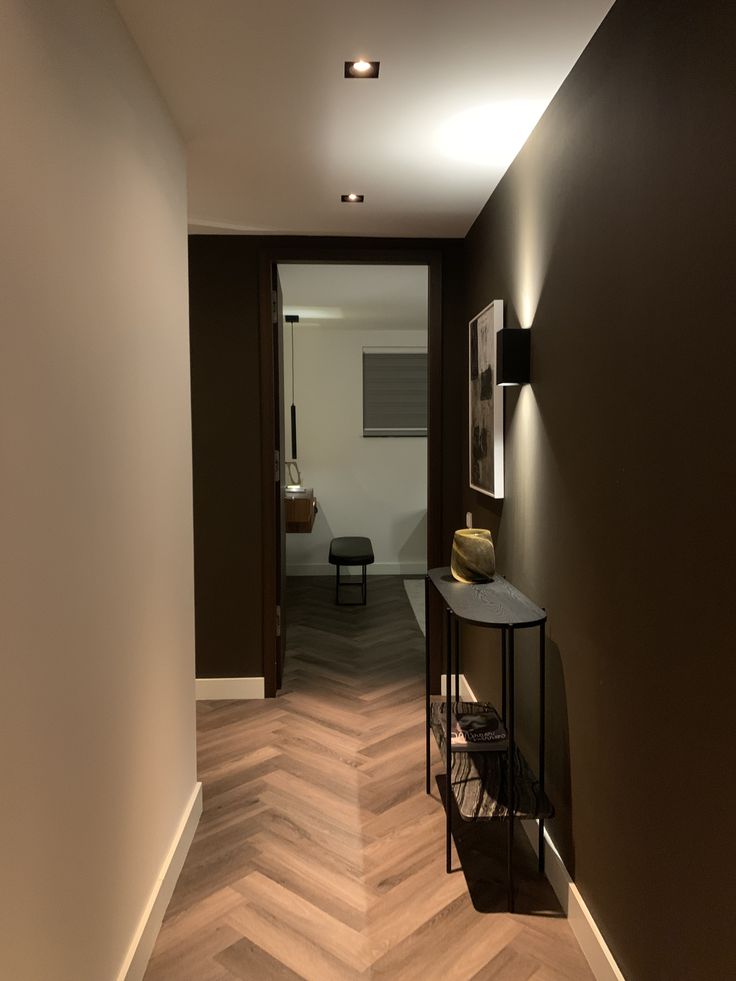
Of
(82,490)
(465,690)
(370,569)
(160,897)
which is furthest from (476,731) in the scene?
(370,569)

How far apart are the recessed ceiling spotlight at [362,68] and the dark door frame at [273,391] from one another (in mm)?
1622

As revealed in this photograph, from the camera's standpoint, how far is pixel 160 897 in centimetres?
199

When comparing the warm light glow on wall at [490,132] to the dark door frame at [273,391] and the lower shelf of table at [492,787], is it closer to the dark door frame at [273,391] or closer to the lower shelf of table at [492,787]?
the dark door frame at [273,391]

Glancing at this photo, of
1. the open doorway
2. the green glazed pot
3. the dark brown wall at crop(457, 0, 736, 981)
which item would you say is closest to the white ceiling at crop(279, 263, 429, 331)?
the open doorway

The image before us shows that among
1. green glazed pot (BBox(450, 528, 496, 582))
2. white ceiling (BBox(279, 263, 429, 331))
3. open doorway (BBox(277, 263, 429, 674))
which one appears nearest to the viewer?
green glazed pot (BBox(450, 528, 496, 582))

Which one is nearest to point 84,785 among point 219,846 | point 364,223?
point 219,846

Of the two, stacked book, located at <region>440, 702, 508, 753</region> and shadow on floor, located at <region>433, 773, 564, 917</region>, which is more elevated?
stacked book, located at <region>440, 702, 508, 753</region>

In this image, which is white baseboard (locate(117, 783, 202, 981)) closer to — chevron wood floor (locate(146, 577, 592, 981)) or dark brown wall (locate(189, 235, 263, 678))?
chevron wood floor (locate(146, 577, 592, 981))

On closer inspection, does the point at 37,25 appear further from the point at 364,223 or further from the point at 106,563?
the point at 364,223

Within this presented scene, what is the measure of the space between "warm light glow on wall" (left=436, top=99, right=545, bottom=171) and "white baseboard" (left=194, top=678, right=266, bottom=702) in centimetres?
264

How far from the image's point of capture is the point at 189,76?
198 cm

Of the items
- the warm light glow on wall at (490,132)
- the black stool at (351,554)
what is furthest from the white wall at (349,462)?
the warm light glow on wall at (490,132)

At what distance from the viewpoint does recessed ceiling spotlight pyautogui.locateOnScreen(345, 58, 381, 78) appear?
6.32 ft

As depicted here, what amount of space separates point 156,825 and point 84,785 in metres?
0.67
